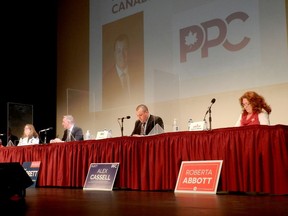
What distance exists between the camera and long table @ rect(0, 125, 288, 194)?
2885mm

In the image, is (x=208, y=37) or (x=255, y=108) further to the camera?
(x=208, y=37)

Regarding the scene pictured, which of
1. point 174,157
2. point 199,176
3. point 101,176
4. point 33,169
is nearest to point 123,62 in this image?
point 33,169

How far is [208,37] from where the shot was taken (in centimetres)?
506

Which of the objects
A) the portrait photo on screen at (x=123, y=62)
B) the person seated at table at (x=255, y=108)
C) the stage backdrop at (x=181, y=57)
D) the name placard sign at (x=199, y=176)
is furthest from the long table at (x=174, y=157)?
the portrait photo on screen at (x=123, y=62)

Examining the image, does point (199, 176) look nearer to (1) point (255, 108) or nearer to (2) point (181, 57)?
(1) point (255, 108)

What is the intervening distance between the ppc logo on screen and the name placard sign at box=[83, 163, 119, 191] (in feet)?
6.70

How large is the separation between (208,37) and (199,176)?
2391 mm

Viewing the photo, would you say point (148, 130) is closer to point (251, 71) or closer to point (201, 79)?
point (201, 79)

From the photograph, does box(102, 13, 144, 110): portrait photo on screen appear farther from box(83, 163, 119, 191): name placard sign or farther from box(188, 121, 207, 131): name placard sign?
box(188, 121, 207, 131): name placard sign

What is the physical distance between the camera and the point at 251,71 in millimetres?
4621

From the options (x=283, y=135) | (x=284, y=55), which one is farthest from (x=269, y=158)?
(x=284, y=55)

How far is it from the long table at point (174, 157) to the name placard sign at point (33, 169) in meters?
0.05

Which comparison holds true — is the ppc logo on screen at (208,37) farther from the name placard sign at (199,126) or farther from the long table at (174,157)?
the long table at (174,157)

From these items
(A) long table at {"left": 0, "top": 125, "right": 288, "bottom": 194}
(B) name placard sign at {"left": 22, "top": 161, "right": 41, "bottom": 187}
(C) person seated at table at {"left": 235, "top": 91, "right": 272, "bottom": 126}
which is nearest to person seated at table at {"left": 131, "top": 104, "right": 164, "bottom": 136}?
(A) long table at {"left": 0, "top": 125, "right": 288, "bottom": 194}
